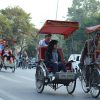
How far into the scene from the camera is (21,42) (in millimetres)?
89500

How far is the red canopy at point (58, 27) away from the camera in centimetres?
1591

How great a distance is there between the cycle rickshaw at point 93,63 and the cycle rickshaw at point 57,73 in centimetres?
51

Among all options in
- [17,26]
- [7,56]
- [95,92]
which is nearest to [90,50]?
[95,92]

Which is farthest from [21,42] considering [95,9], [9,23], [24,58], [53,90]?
[53,90]

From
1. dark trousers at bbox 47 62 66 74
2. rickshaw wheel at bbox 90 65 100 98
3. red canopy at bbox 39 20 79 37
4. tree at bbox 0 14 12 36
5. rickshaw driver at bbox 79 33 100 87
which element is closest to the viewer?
rickshaw wheel at bbox 90 65 100 98

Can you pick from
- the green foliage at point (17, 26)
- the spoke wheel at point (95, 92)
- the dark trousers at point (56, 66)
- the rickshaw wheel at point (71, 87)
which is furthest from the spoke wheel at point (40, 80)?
the green foliage at point (17, 26)

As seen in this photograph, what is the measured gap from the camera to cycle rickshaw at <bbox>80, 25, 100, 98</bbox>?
1427 cm

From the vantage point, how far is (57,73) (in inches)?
592

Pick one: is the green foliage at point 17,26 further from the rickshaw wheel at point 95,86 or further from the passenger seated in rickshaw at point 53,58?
the rickshaw wheel at point 95,86

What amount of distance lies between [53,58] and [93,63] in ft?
5.79

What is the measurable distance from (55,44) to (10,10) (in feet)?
251

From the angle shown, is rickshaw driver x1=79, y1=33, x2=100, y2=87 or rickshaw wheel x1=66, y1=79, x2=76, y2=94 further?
rickshaw wheel x1=66, y1=79, x2=76, y2=94

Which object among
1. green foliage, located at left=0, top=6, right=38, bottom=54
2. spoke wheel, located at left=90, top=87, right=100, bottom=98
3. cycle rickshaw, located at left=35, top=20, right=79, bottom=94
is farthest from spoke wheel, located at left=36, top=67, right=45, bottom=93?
green foliage, located at left=0, top=6, right=38, bottom=54

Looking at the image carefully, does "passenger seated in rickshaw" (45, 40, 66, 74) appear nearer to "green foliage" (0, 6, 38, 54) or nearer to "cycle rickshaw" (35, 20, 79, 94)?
"cycle rickshaw" (35, 20, 79, 94)
